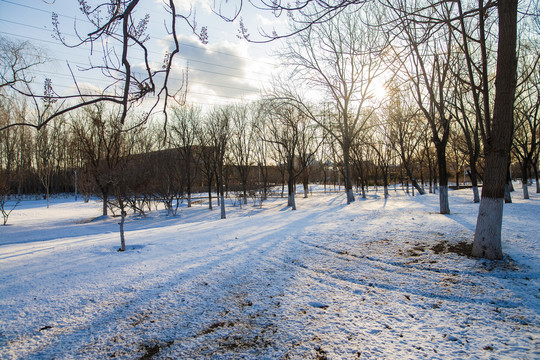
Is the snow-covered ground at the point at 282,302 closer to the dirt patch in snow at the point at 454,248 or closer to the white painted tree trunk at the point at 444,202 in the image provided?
the dirt patch in snow at the point at 454,248

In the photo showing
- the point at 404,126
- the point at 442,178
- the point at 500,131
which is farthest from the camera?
the point at 404,126

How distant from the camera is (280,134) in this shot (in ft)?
84.8

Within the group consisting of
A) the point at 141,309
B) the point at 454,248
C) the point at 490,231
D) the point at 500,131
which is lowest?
the point at 141,309

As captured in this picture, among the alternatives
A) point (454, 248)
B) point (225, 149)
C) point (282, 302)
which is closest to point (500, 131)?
point (454, 248)

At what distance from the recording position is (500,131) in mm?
4551

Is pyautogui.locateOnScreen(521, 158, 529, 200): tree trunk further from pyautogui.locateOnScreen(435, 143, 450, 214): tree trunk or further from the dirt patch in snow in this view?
the dirt patch in snow

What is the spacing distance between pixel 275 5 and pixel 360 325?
12.1ft

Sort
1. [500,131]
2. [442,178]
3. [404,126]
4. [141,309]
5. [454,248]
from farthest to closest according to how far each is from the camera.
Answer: [404,126], [442,178], [454,248], [500,131], [141,309]

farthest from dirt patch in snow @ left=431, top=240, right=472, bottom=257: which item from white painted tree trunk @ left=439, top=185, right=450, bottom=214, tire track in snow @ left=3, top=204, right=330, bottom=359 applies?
white painted tree trunk @ left=439, top=185, right=450, bottom=214

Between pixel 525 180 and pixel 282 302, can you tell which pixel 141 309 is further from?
pixel 525 180

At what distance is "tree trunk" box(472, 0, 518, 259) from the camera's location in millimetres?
4516

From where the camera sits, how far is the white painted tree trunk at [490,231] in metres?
4.55

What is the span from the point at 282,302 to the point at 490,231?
383 centimetres

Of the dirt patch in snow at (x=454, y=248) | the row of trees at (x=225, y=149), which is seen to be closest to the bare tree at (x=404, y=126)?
the row of trees at (x=225, y=149)
